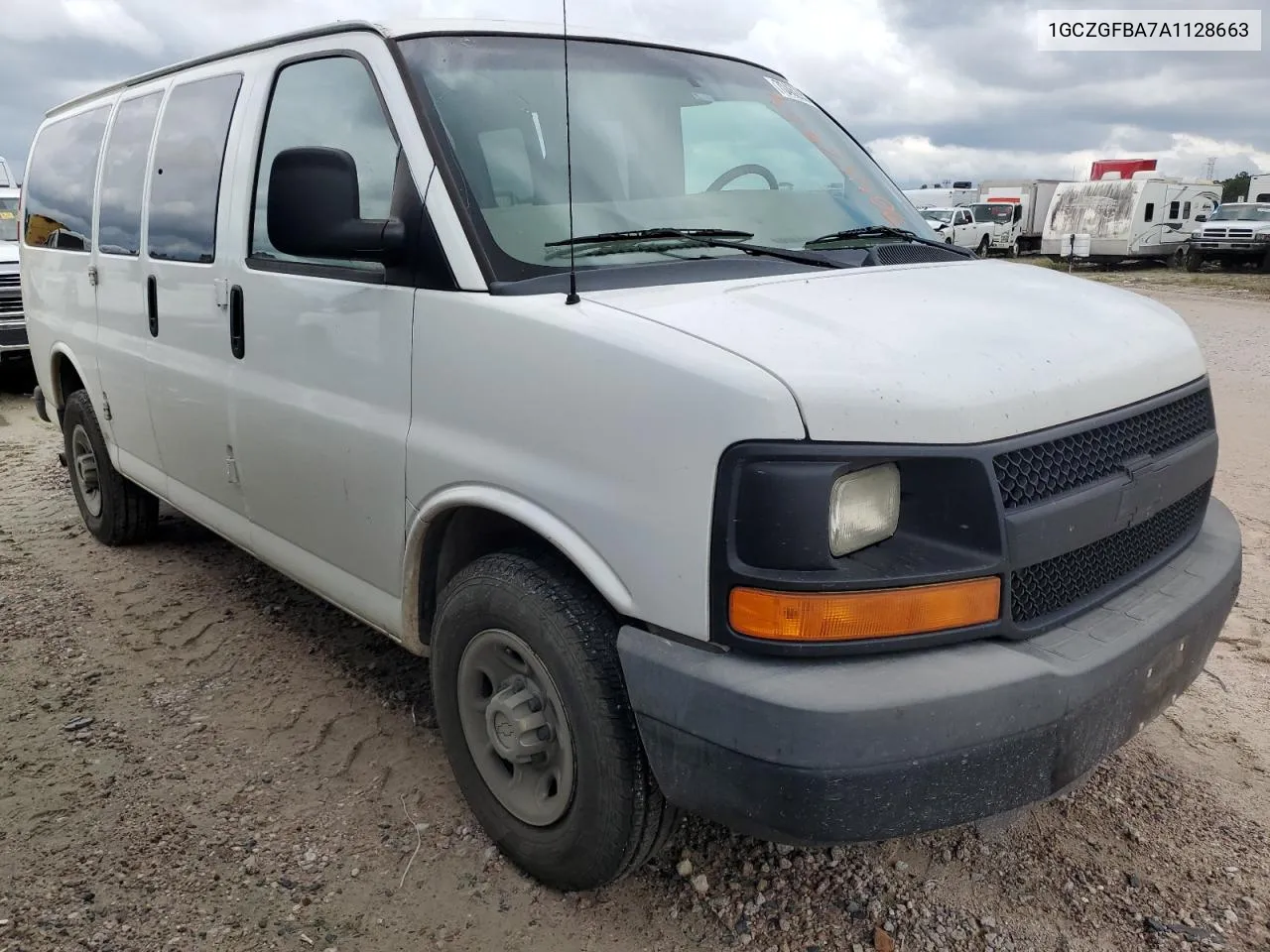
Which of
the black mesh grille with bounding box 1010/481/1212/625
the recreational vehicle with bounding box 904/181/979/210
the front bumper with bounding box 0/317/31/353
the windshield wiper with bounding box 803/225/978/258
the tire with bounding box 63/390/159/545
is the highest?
the recreational vehicle with bounding box 904/181/979/210

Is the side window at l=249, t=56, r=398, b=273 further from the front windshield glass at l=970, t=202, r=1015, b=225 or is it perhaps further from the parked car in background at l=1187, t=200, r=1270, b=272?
the front windshield glass at l=970, t=202, r=1015, b=225

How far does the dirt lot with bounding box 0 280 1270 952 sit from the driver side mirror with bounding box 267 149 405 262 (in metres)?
1.60

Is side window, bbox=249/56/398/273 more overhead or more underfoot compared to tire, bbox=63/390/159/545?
more overhead

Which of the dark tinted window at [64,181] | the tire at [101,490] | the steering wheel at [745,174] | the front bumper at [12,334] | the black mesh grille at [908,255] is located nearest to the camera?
the black mesh grille at [908,255]

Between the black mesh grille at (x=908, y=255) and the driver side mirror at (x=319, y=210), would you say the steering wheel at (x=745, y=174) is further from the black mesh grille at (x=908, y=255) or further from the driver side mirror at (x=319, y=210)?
the driver side mirror at (x=319, y=210)

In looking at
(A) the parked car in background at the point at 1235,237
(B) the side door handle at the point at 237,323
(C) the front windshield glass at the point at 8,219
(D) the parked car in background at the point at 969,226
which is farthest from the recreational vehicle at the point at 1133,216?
(B) the side door handle at the point at 237,323

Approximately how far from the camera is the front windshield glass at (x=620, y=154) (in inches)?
100

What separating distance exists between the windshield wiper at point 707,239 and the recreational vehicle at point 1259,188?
38818 millimetres

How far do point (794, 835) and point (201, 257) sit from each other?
9.22ft

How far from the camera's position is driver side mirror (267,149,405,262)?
241cm

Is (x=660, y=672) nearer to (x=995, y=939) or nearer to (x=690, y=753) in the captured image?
(x=690, y=753)

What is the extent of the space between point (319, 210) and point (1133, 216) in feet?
102

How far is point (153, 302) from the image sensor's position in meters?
3.90

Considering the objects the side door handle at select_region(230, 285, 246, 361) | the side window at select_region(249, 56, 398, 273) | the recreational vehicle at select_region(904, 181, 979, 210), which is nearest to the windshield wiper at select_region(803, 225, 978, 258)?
the side window at select_region(249, 56, 398, 273)
